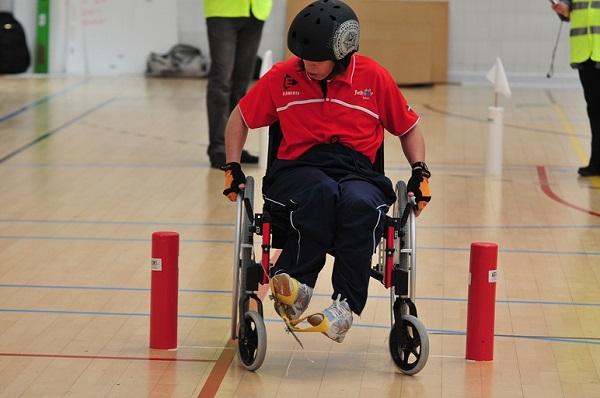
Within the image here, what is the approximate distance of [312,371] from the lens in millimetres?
4211

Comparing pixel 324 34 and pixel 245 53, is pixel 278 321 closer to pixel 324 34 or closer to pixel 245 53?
pixel 324 34

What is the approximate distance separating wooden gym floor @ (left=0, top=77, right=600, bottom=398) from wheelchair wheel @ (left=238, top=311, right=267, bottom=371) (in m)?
0.05

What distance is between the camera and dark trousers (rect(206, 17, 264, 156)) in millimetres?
8062

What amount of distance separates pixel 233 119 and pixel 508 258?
A: 77.8 inches

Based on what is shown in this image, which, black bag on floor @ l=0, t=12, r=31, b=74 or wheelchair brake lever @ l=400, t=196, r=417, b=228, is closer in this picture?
wheelchair brake lever @ l=400, t=196, r=417, b=228

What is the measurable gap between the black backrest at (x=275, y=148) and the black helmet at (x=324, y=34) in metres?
0.34

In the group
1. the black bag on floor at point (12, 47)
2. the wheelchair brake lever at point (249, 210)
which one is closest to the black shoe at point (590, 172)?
the wheelchair brake lever at point (249, 210)

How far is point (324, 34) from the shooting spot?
13.8 ft

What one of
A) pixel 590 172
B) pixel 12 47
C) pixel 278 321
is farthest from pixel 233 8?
pixel 12 47

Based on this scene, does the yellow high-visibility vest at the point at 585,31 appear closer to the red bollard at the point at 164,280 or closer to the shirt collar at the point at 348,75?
the shirt collar at the point at 348,75

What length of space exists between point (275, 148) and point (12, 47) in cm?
968

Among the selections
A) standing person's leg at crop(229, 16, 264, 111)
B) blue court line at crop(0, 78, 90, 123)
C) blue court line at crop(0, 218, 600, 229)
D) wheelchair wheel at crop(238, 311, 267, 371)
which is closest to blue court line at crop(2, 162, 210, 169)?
standing person's leg at crop(229, 16, 264, 111)

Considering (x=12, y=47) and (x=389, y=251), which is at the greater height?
(x=12, y=47)

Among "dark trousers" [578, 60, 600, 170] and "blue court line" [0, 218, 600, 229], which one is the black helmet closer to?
"blue court line" [0, 218, 600, 229]
